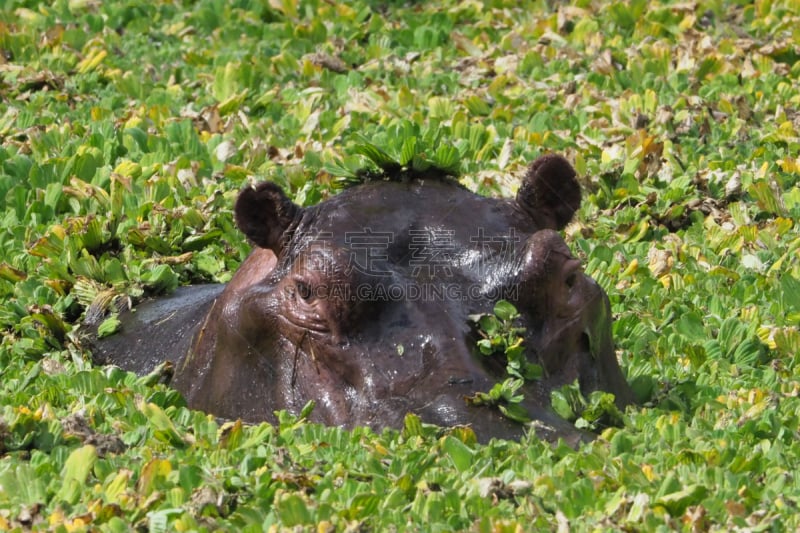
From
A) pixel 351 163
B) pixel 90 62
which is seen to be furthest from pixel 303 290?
pixel 90 62

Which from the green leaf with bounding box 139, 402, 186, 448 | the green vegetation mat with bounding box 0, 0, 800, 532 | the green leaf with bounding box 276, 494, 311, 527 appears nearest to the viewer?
the green leaf with bounding box 276, 494, 311, 527

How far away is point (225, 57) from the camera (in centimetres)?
1050

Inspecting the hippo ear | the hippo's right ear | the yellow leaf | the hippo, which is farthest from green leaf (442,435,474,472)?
the yellow leaf

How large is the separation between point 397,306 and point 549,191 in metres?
1.12

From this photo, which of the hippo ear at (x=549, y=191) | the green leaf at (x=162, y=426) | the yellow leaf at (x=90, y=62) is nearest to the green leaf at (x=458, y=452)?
the green leaf at (x=162, y=426)

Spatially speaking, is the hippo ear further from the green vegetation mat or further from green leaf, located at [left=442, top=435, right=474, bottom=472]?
green leaf, located at [left=442, top=435, right=474, bottom=472]

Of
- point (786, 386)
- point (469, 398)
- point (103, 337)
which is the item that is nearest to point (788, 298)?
point (786, 386)

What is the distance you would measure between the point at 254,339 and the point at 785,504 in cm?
216

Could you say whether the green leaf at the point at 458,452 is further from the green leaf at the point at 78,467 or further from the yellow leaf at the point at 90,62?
the yellow leaf at the point at 90,62

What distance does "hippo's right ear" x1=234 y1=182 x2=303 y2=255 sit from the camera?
19.1 ft

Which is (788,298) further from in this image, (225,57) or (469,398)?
(225,57)

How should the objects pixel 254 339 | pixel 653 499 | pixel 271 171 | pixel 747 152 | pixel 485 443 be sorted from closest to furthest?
1. pixel 653 499
2. pixel 485 443
3. pixel 254 339
4. pixel 271 171
5. pixel 747 152

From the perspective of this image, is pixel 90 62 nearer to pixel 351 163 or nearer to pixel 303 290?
pixel 351 163

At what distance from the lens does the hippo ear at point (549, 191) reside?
6.09 m
